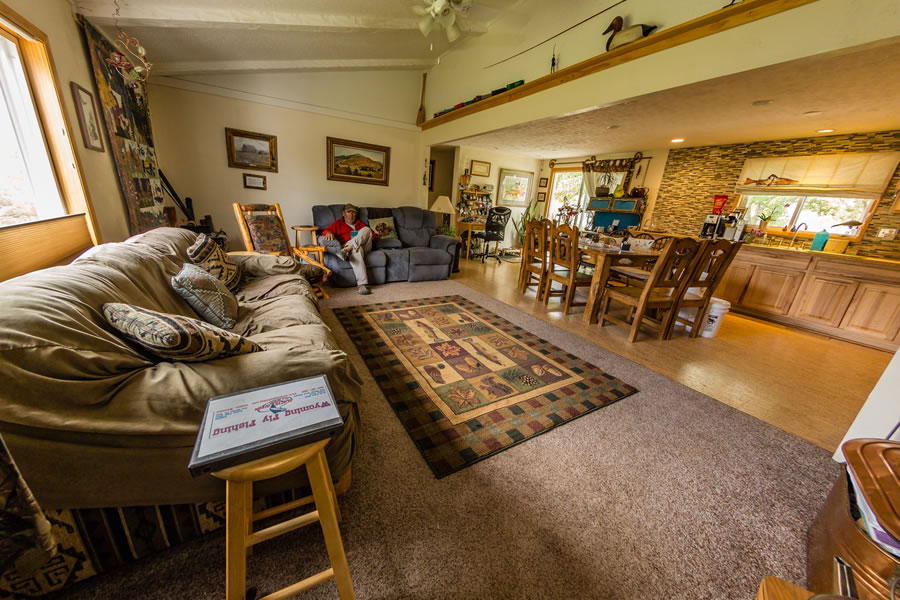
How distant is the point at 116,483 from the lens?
786mm

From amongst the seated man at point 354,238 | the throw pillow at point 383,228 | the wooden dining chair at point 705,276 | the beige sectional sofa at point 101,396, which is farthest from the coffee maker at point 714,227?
the beige sectional sofa at point 101,396

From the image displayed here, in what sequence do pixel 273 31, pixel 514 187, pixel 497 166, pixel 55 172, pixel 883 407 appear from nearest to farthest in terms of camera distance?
pixel 883 407 → pixel 55 172 → pixel 273 31 → pixel 497 166 → pixel 514 187

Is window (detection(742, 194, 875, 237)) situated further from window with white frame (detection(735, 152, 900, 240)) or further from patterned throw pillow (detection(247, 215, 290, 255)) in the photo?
patterned throw pillow (detection(247, 215, 290, 255))

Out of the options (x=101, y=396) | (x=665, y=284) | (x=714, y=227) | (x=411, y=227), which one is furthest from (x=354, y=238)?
(x=714, y=227)

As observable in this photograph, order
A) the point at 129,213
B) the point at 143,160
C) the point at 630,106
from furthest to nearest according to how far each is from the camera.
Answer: the point at 143,160 → the point at 630,106 → the point at 129,213

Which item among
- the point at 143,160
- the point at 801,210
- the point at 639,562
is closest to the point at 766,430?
the point at 639,562

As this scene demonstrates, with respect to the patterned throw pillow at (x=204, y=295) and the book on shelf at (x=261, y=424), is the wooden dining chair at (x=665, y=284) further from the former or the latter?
the patterned throw pillow at (x=204, y=295)

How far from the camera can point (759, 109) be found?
103 inches

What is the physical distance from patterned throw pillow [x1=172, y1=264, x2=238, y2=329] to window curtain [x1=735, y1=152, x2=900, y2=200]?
5850mm

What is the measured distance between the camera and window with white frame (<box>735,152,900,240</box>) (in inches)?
125

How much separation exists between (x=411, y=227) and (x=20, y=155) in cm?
343

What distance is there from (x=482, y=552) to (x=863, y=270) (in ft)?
15.3

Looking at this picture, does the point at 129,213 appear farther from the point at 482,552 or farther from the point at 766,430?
the point at 766,430

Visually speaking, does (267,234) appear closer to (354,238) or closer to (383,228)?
(354,238)
